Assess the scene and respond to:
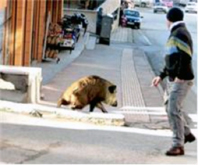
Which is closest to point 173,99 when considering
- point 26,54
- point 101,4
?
point 26,54

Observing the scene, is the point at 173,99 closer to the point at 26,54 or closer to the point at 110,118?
the point at 110,118

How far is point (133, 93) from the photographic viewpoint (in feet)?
48.9

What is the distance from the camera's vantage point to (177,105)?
682 centimetres

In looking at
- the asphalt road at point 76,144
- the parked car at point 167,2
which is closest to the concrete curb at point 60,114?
the asphalt road at point 76,144

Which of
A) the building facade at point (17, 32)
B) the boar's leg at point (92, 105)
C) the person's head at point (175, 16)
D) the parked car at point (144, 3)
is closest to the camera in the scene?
the person's head at point (175, 16)

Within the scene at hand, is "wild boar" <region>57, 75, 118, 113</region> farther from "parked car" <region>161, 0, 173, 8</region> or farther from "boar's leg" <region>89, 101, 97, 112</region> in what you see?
"parked car" <region>161, 0, 173, 8</region>

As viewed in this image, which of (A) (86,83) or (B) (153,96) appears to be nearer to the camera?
(A) (86,83)

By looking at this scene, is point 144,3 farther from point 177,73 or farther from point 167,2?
point 177,73

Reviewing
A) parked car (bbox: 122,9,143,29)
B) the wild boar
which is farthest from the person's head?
parked car (bbox: 122,9,143,29)

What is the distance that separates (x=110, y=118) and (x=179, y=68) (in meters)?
2.70

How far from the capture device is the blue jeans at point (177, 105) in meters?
6.82

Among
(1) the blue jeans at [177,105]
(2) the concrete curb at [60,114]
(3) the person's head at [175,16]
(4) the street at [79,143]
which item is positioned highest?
(3) the person's head at [175,16]

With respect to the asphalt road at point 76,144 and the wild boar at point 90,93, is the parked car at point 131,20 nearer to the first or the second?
the wild boar at point 90,93

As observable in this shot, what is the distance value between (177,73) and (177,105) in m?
0.37
